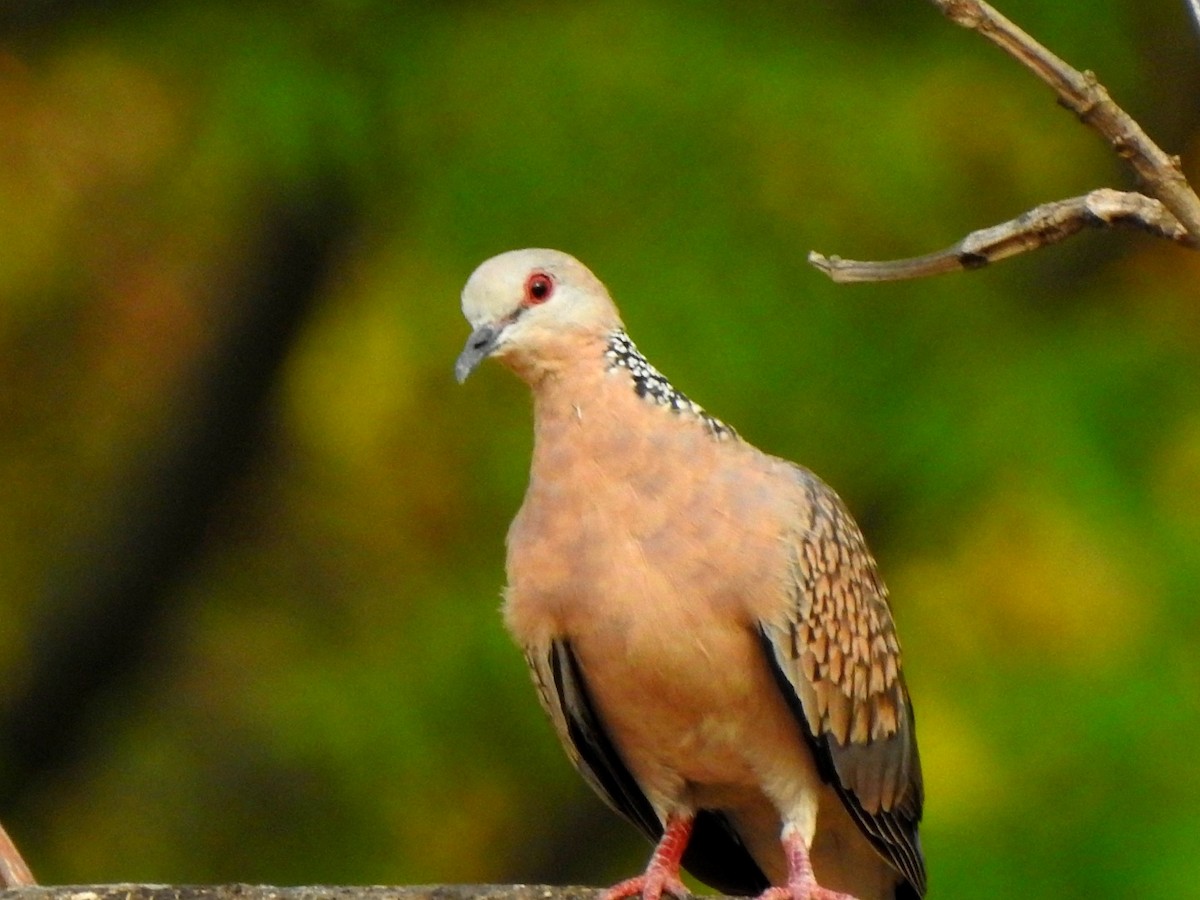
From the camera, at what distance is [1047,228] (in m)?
2.60

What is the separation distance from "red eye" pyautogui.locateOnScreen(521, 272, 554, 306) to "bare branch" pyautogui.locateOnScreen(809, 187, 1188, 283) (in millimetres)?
1301

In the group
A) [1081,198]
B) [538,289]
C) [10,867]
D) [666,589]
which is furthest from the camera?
[538,289]

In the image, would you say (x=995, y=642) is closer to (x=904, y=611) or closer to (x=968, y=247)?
(x=904, y=611)

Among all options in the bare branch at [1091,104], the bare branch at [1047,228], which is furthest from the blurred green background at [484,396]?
the bare branch at [1091,104]

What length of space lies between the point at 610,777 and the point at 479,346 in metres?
1.02

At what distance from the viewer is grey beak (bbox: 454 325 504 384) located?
12.3 feet

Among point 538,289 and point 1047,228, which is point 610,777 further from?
point 1047,228

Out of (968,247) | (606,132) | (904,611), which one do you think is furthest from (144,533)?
(968,247)

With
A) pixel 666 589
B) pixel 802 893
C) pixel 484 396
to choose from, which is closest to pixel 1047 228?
pixel 666 589

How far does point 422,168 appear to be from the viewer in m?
5.77

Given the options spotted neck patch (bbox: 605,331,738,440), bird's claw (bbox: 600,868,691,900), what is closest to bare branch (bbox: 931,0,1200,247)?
spotted neck patch (bbox: 605,331,738,440)

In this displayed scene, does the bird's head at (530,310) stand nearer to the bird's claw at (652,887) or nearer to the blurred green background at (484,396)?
the bird's claw at (652,887)

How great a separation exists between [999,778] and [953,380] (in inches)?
42.1

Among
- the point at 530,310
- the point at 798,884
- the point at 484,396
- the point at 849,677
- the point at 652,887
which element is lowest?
the point at 652,887
